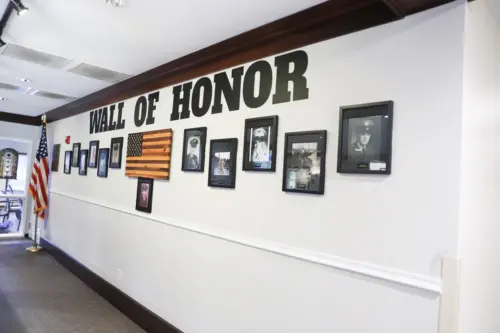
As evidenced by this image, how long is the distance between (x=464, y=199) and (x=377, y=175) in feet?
1.32

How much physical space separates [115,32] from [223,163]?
1.34 meters

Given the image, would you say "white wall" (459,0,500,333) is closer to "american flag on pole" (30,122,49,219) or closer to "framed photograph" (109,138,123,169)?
"framed photograph" (109,138,123,169)

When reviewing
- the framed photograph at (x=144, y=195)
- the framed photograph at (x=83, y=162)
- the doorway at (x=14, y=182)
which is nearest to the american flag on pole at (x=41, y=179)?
the doorway at (x=14, y=182)

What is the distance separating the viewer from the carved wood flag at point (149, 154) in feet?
11.0

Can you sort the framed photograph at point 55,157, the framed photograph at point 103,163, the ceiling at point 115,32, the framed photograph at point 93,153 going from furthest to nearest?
the framed photograph at point 55,157 < the framed photograph at point 93,153 < the framed photograph at point 103,163 < the ceiling at point 115,32

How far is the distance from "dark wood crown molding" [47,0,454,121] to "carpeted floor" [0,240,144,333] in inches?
97.4

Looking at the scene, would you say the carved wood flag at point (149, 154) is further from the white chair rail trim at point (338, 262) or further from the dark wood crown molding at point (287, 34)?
the white chair rail trim at point (338, 262)

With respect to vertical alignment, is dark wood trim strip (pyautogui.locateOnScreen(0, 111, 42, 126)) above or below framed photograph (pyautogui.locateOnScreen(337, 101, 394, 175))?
above

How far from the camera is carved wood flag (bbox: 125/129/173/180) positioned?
11.0 ft

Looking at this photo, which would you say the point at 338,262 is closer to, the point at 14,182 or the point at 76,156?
the point at 76,156

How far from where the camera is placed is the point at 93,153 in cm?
481

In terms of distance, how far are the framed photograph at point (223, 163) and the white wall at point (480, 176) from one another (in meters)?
1.52

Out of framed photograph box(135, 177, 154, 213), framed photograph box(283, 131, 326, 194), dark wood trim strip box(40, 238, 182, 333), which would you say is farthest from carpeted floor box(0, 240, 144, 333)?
framed photograph box(283, 131, 326, 194)

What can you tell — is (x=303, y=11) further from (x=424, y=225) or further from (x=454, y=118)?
(x=424, y=225)
